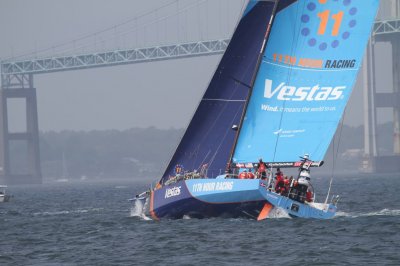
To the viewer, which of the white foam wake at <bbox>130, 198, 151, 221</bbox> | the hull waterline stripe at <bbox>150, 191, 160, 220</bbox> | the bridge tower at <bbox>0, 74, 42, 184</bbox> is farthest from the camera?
the bridge tower at <bbox>0, 74, 42, 184</bbox>

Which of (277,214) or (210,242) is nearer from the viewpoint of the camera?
(210,242)

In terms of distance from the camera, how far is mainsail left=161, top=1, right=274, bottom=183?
2186cm

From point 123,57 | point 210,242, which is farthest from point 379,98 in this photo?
point 210,242

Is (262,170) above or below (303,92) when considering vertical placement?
below

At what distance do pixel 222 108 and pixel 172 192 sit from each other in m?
2.11

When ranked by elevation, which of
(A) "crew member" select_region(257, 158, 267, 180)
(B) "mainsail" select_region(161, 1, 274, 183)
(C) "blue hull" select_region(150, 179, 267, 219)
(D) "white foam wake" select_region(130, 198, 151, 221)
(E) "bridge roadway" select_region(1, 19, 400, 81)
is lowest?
(D) "white foam wake" select_region(130, 198, 151, 221)

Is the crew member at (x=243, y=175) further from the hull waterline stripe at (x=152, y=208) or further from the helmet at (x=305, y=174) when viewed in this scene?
the hull waterline stripe at (x=152, y=208)

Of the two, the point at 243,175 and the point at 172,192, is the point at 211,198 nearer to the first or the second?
the point at 243,175

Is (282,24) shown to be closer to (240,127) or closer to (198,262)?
(240,127)

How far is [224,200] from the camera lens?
20.3 m

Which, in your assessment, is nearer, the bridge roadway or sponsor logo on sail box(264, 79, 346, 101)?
sponsor logo on sail box(264, 79, 346, 101)

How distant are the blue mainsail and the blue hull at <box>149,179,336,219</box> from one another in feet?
3.34

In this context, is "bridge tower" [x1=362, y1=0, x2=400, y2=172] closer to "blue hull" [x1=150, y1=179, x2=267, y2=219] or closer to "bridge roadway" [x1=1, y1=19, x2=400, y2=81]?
"bridge roadway" [x1=1, y1=19, x2=400, y2=81]

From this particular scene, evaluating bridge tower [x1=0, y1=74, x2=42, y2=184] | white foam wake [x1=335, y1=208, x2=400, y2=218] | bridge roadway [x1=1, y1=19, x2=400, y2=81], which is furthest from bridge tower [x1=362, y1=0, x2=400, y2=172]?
white foam wake [x1=335, y1=208, x2=400, y2=218]
